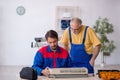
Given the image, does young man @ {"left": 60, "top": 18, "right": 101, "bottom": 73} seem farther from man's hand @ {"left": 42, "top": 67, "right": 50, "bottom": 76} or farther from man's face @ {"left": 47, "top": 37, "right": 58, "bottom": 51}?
man's hand @ {"left": 42, "top": 67, "right": 50, "bottom": 76}

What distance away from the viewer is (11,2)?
7.70m

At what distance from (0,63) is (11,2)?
193cm

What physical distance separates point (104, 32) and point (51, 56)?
499 centimetres

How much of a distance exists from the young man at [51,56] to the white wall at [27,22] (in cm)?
503

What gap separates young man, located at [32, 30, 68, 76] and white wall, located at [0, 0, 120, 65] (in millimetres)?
5026

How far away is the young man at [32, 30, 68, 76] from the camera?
273 centimetres

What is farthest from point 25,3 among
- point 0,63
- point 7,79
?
point 7,79

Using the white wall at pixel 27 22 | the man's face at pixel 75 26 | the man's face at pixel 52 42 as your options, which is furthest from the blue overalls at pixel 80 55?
the white wall at pixel 27 22

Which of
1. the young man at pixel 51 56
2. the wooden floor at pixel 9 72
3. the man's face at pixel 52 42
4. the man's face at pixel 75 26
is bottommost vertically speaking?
the wooden floor at pixel 9 72

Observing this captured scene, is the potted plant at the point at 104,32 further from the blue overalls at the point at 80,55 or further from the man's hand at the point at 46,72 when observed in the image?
the man's hand at the point at 46,72

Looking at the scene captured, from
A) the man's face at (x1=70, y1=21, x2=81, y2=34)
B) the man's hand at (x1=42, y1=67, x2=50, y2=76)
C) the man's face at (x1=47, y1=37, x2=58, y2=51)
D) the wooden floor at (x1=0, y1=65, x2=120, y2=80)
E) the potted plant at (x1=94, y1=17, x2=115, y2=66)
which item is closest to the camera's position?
the man's hand at (x1=42, y1=67, x2=50, y2=76)

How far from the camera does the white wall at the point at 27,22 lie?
7.71 metres

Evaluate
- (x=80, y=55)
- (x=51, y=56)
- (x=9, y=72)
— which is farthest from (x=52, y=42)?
(x=9, y=72)

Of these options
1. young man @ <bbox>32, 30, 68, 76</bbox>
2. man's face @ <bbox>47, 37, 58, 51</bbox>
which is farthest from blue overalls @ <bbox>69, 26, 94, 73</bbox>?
man's face @ <bbox>47, 37, 58, 51</bbox>
